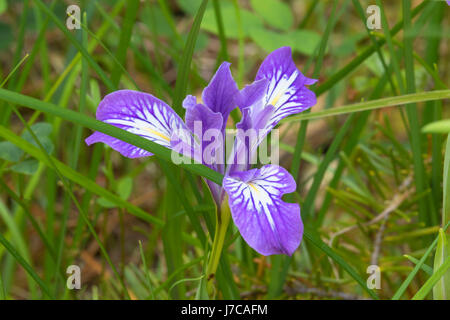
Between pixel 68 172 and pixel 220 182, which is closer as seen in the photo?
pixel 220 182

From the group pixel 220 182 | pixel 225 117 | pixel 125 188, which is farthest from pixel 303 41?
pixel 220 182

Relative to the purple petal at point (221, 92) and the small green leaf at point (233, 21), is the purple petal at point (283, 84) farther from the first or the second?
the small green leaf at point (233, 21)

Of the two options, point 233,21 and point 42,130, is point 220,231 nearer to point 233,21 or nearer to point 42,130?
point 42,130

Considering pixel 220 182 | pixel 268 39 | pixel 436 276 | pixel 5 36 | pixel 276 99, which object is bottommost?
pixel 436 276

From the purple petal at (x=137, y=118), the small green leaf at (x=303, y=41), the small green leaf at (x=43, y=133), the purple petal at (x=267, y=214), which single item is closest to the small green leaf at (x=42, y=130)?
the small green leaf at (x=43, y=133)

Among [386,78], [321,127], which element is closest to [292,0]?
[321,127]

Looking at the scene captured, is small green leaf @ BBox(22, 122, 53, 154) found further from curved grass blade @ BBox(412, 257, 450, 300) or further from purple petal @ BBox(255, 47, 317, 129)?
curved grass blade @ BBox(412, 257, 450, 300)

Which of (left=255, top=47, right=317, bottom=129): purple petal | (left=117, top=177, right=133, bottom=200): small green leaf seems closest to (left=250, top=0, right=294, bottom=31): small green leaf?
(left=117, top=177, right=133, bottom=200): small green leaf

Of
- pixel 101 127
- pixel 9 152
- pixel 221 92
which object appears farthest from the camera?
pixel 9 152
